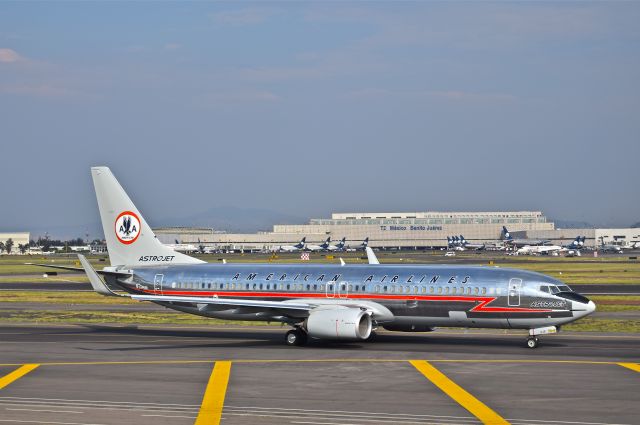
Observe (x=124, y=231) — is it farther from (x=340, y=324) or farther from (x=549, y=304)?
(x=549, y=304)

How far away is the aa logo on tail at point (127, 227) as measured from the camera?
163 ft

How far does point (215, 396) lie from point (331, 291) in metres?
16.6

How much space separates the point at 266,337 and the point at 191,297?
4.12 meters

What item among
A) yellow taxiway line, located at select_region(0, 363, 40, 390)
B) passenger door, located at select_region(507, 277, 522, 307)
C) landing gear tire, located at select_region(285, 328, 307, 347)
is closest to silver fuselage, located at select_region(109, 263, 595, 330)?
passenger door, located at select_region(507, 277, 522, 307)

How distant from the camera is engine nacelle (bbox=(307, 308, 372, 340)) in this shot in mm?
40531

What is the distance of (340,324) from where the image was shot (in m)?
40.7

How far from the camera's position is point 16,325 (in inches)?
2063

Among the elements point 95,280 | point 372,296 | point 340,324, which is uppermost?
point 95,280

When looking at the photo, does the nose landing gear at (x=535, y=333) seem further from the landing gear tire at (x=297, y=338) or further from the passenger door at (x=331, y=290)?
the landing gear tire at (x=297, y=338)

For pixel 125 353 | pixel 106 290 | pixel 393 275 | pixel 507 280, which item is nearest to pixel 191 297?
pixel 106 290

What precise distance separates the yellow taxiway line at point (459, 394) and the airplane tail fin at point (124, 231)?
18093mm

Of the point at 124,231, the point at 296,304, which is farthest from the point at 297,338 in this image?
the point at 124,231

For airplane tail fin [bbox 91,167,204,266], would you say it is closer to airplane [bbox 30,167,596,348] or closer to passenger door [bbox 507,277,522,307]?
airplane [bbox 30,167,596,348]

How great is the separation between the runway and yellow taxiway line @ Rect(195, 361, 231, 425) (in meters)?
0.07
